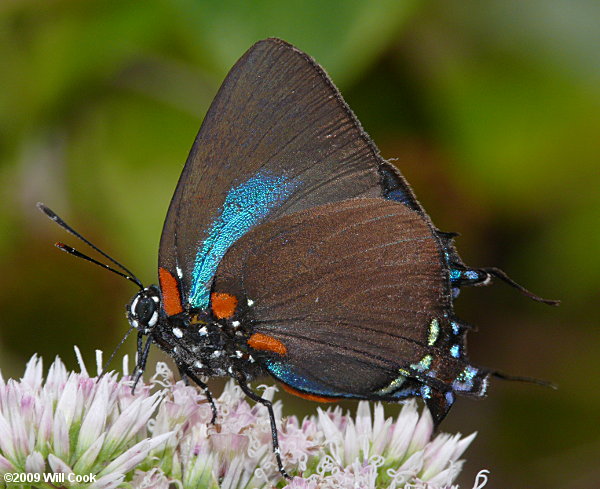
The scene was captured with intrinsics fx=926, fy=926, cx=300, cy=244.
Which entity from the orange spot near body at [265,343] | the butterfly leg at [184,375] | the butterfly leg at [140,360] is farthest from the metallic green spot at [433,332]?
the butterfly leg at [140,360]

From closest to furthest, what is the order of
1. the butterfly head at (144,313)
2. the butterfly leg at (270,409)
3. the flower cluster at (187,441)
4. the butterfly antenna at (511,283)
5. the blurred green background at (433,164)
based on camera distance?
the flower cluster at (187,441) < the butterfly antenna at (511,283) < the butterfly leg at (270,409) < the butterfly head at (144,313) < the blurred green background at (433,164)

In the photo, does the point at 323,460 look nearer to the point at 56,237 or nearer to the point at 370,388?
the point at 370,388

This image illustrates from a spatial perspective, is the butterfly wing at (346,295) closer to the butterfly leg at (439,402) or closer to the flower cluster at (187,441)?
the butterfly leg at (439,402)

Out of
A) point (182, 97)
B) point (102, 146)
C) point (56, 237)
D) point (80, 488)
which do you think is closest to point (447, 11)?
point (182, 97)

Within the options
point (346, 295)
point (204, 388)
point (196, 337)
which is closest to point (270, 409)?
point (204, 388)

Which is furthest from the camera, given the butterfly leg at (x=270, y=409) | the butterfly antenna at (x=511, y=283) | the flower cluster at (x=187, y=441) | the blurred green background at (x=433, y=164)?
the blurred green background at (x=433, y=164)

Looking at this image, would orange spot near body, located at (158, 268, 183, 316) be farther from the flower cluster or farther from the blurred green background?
the blurred green background

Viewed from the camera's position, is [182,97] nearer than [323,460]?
No
